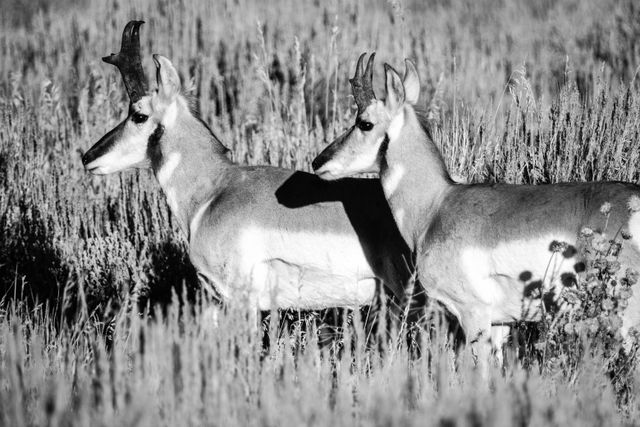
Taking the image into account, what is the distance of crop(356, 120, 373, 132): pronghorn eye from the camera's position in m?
4.35

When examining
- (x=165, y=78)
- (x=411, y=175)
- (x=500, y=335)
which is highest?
(x=165, y=78)

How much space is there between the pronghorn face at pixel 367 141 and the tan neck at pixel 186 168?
87 centimetres

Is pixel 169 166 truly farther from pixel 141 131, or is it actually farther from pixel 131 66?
pixel 131 66

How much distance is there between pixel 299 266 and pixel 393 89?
1.08 m

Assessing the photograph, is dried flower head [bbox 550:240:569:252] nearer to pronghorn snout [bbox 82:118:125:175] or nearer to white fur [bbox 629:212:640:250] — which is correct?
white fur [bbox 629:212:640:250]

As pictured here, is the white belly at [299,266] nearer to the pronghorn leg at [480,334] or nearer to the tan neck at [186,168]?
the tan neck at [186,168]

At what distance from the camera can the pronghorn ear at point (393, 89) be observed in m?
4.23

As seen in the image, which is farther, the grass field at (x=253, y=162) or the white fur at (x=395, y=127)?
the white fur at (x=395, y=127)

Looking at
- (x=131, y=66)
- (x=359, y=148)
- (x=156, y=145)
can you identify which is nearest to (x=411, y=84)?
(x=359, y=148)

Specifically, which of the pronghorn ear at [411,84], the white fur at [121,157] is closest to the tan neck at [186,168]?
the white fur at [121,157]

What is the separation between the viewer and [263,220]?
14.9 ft

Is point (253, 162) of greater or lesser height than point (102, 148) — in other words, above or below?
below

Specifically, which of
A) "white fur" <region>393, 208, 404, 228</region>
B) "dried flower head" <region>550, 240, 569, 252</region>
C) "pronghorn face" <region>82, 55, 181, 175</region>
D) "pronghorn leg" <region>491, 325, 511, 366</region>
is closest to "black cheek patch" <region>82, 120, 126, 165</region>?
"pronghorn face" <region>82, 55, 181, 175</region>

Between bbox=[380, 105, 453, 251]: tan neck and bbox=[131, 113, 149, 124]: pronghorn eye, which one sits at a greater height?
bbox=[131, 113, 149, 124]: pronghorn eye
